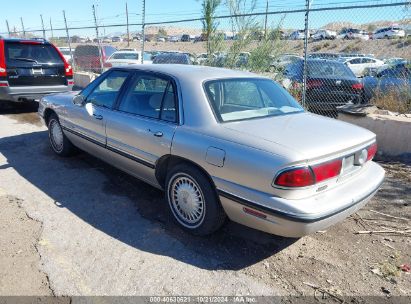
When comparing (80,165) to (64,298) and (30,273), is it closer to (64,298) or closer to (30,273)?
(30,273)

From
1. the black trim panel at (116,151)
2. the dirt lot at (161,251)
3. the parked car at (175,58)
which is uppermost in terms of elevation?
the parked car at (175,58)

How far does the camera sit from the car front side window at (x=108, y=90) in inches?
176

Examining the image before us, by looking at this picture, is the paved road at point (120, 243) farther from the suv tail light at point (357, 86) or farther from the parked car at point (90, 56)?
the parked car at point (90, 56)

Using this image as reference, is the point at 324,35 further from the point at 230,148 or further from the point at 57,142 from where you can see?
the point at 230,148

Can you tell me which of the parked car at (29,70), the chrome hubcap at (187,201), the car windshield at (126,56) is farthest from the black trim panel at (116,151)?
the car windshield at (126,56)

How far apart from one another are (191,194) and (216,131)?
2.22 feet

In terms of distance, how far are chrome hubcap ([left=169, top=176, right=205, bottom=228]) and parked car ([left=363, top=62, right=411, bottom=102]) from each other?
5283 millimetres

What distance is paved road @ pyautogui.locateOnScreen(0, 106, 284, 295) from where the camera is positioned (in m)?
2.89

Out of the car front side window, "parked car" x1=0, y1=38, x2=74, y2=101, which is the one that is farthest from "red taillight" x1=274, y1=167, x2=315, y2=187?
"parked car" x1=0, y1=38, x2=74, y2=101

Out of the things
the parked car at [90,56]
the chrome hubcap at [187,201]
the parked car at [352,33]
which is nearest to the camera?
the chrome hubcap at [187,201]

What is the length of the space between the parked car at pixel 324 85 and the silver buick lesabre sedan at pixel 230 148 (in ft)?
12.9

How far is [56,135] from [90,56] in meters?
11.8

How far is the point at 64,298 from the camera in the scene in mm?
2713

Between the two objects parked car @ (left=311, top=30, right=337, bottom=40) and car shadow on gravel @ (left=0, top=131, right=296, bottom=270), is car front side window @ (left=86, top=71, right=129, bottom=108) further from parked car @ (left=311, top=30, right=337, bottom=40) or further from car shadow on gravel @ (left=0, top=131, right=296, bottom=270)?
parked car @ (left=311, top=30, right=337, bottom=40)
